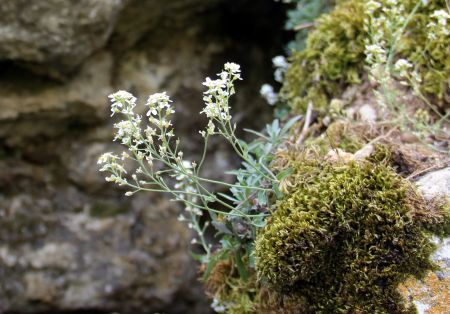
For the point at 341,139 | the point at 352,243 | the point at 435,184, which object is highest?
the point at 341,139

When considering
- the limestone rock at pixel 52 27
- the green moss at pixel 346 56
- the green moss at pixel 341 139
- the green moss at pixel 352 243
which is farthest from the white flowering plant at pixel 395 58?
the limestone rock at pixel 52 27

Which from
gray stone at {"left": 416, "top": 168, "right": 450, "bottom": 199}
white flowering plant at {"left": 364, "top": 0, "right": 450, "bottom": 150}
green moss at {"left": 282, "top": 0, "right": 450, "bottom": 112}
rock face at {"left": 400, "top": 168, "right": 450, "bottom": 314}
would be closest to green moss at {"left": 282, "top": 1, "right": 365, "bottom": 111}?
green moss at {"left": 282, "top": 0, "right": 450, "bottom": 112}

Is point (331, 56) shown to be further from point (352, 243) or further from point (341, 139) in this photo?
point (352, 243)

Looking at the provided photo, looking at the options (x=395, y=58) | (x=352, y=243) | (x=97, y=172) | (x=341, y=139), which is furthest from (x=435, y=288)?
(x=97, y=172)

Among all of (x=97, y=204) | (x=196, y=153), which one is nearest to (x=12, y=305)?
(x=97, y=204)

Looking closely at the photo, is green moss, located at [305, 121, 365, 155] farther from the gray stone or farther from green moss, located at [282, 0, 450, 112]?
the gray stone

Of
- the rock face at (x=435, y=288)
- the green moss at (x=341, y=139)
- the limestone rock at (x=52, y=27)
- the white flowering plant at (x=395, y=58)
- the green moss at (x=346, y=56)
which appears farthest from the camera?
the limestone rock at (x=52, y=27)

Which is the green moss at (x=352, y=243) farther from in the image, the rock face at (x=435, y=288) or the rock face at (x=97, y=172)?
the rock face at (x=97, y=172)

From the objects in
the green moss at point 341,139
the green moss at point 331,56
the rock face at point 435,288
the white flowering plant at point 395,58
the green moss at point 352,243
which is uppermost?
the green moss at point 331,56
